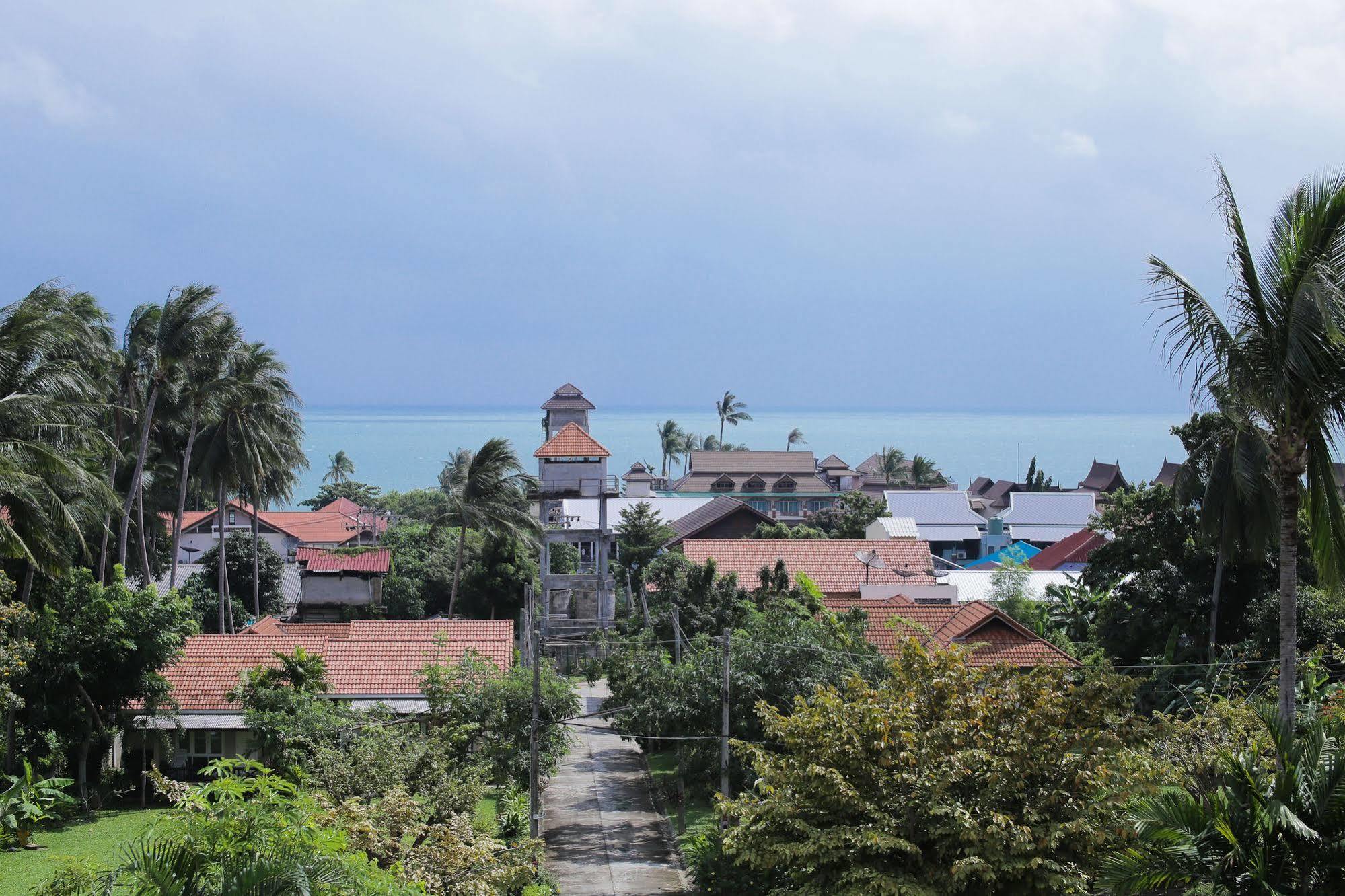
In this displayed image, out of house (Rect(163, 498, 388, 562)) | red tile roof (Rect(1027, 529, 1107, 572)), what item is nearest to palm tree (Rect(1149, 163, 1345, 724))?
red tile roof (Rect(1027, 529, 1107, 572))

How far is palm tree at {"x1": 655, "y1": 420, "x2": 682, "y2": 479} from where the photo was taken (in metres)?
158

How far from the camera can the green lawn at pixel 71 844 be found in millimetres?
19672

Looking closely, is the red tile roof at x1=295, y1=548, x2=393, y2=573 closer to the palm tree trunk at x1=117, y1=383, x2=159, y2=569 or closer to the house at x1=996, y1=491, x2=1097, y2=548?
the palm tree trunk at x1=117, y1=383, x2=159, y2=569

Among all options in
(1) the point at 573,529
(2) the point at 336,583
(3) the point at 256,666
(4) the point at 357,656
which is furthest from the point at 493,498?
(3) the point at 256,666

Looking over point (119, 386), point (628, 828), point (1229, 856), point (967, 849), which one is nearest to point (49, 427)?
point (119, 386)

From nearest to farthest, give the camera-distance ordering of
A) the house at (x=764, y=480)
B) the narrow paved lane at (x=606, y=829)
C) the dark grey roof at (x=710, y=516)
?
the narrow paved lane at (x=606, y=829)
the dark grey roof at (x=710, y=516)
the house at (x=764, y=480)

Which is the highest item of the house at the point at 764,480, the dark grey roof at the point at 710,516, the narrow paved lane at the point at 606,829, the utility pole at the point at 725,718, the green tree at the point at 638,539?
the house at the point at 764,480

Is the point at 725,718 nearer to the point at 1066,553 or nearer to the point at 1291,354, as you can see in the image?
the point at 1291,354

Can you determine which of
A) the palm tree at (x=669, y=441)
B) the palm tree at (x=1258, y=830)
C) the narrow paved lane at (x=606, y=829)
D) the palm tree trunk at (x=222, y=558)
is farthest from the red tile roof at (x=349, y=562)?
the palm tree at (x=669, y=441)

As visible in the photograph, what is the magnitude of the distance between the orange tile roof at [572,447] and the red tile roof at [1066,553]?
28763 millimetres

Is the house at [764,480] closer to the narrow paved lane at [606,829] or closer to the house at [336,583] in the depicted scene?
the house at [336,583]

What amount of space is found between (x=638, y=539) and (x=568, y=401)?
28.9 ft

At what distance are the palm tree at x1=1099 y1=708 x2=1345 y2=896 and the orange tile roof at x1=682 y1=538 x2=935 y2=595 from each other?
3547 cm

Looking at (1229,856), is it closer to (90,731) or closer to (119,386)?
(90,731)
